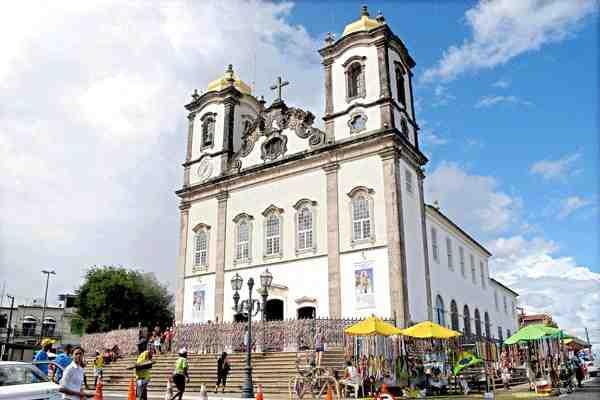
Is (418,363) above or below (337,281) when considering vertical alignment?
below

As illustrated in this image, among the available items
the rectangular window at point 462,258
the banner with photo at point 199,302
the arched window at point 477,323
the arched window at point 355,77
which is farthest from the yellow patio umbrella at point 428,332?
the arched window at point 477,323

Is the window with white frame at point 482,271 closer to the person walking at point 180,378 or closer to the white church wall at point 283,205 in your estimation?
the white church wall at point 283,205

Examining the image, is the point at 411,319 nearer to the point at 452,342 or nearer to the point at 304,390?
the point at 452,342

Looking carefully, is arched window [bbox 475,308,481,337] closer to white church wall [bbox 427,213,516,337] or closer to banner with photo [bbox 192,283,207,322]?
white church wall [bbox 427,213,516,337]

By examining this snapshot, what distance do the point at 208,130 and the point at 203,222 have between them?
6550 millimetres

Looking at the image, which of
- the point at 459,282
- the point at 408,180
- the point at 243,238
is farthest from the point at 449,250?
the point at 243,238

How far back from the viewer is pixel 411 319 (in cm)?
2369

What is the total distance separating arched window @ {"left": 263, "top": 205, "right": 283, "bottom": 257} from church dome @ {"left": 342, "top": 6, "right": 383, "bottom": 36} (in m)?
11.0

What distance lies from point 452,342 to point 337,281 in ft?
19.9

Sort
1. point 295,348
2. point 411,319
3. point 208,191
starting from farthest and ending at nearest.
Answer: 1. point 208,191
2. point 411,319
3. point 295,348

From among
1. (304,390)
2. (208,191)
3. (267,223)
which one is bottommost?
(304,390)

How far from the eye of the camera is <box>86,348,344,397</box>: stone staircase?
19.2 m

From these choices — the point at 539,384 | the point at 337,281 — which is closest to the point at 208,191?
the point at 337,281

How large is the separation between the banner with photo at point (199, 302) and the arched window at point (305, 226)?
7.04 m
